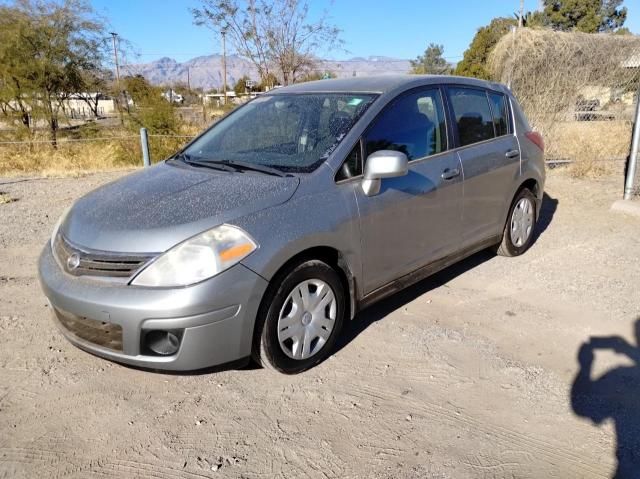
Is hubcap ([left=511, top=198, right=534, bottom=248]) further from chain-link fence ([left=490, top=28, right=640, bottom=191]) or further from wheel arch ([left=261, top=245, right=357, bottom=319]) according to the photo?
chain-link fence ([left=490, top=28, right=640, bottom=191])

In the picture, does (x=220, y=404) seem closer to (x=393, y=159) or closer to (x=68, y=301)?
(x=68, y=301)

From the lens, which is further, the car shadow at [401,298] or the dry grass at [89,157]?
the dry grass at [89,157]

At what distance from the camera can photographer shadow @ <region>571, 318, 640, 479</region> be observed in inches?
97.2

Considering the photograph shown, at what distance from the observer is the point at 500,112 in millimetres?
4766

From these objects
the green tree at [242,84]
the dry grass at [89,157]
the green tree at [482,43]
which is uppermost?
the green tree at [482,43]

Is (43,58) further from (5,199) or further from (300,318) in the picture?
(300,318)

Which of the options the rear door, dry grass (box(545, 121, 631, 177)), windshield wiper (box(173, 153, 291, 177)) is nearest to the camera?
windshield wiper (box(173, 153, 291, 177))

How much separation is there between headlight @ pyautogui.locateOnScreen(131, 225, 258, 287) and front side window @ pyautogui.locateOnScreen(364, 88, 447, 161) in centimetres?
121

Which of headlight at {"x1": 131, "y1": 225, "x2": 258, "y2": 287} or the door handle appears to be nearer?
headlight at {"x1": 131, "y1": 225, "x2": 258, "y2": 287}

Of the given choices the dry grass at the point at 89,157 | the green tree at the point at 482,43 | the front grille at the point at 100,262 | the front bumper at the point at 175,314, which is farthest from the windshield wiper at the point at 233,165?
the green tree at the point at 482,43

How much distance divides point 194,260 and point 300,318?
29.3 inches

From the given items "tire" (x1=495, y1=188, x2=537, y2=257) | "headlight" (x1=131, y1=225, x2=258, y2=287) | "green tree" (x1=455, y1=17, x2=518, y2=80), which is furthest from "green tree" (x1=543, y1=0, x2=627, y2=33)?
"headlight" (x1=131, y1=225, x2=258, y2=287)

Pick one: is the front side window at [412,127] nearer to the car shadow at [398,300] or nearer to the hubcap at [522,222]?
the car shadow at [398,300]

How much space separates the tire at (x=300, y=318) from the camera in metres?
2.85
